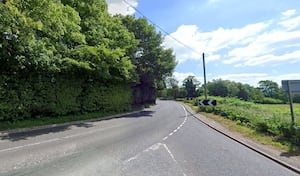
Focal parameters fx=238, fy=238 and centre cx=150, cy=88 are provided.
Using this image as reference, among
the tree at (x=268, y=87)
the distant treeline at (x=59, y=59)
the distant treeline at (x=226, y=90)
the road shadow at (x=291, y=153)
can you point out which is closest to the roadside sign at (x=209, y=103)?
the distant treeline at (x=59, y=59)

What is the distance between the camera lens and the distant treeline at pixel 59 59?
10906 mm

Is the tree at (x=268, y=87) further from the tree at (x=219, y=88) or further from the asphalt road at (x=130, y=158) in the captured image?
the asphalt road at (x=130, y=158)

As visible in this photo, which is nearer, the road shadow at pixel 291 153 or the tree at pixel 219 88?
the road shadow at pixel 291 153

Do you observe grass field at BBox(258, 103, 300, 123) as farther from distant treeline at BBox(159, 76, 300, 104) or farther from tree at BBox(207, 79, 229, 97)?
tree at BBox(207, 79, 229, 97)

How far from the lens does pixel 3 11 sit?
30.6ft

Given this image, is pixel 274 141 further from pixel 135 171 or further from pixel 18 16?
pixel 18 16

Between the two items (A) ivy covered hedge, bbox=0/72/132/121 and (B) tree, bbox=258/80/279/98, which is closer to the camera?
(A) ivy covered hedge, bbox=0/72/132/121

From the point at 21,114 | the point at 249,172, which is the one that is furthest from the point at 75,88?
the point at 249,172

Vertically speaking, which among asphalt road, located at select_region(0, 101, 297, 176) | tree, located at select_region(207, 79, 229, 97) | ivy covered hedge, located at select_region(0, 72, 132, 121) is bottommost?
asphalt road, located at select_region(0, 101, 297, 176)

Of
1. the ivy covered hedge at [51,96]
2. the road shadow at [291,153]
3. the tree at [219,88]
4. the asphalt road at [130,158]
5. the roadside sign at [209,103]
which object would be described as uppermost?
the tree at [219,88]

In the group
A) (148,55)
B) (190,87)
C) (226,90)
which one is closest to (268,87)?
(226,90)

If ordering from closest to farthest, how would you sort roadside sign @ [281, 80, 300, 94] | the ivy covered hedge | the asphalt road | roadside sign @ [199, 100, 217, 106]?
the asphalt road < roadside sign @ [281, 80, 300, 94] < the ivy covered hedge < roadside sign @ [199, 100, 217, 106]

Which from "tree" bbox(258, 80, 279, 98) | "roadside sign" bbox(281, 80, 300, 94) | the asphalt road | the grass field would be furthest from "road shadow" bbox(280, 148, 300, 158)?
"tree" bbox(258, 80, 279, 98)

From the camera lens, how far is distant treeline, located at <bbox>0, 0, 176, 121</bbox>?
35.8 feet
